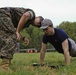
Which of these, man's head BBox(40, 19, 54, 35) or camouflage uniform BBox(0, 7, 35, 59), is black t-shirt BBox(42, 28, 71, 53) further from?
camouflage uniform BBox(0, 7, 35, 59)

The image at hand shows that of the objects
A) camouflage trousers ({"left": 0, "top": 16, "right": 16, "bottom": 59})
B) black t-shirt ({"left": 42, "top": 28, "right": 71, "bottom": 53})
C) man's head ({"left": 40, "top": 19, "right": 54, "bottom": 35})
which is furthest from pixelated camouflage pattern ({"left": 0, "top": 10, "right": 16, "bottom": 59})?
black t-shirt ({"left": 42, "top": 28, "right": 71, "bottom": 53})

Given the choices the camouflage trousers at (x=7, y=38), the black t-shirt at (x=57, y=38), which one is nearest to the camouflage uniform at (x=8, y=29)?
the camouflage trousers at (x=7, y=38)

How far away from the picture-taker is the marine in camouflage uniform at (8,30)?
5195 millimetres

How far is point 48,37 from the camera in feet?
21.6

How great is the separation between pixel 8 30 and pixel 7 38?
15cm

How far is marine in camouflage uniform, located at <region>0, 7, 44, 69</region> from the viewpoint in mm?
5195

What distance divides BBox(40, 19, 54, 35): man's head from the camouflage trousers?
25.2 inches

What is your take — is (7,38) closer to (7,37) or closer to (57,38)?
(7,37)

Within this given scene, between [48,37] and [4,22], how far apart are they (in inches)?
55.5

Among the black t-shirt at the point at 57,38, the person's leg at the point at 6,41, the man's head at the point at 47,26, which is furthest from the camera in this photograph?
the black t-shirt at the point at 57,38

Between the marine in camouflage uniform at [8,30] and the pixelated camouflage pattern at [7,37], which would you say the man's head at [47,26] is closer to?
the marine in camouflage uniform at [8,30]

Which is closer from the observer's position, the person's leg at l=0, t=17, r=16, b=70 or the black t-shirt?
the person's leg at l=0, t=17, r=16, b=70

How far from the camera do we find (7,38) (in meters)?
5.30

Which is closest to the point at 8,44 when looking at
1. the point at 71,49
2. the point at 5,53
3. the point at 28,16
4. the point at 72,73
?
the point at 5,53
